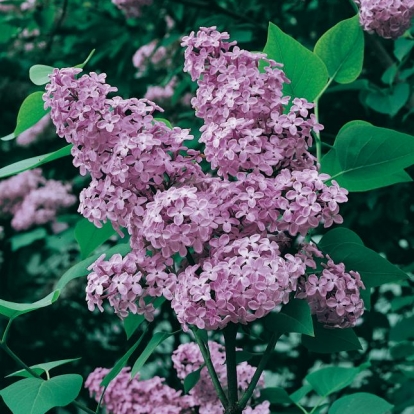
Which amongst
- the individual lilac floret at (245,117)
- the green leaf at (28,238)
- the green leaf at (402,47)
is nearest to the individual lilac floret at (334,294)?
the individual lilac floret at (245,117)

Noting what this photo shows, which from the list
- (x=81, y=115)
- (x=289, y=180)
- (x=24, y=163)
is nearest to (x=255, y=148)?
(x=289, y=180)

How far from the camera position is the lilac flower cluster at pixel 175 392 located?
93 centimetres

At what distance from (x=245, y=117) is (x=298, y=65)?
0.14 meters

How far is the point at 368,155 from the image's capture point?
0.71 meters

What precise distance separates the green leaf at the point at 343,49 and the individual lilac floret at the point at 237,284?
0.31 metres

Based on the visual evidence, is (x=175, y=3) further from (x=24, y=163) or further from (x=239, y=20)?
(x=24, y=163)

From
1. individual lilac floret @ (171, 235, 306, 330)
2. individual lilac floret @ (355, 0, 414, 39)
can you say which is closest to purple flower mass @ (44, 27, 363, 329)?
individual lilac floret @ (171, 235, 306, 330)

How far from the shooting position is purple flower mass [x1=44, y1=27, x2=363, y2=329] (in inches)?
23.0

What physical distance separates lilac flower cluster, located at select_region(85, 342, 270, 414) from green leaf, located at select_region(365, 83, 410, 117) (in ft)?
2.03

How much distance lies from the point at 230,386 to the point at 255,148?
0.76ft

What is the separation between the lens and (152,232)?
1.94 feet

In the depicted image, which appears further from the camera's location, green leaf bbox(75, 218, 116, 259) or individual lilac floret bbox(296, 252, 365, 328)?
green leaf bbox(75, 218, 116, 259)

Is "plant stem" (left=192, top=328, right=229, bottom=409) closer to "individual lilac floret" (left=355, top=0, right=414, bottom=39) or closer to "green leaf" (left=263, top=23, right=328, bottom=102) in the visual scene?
"green leaf" (left=263, top=23, right=328, bottom=102)

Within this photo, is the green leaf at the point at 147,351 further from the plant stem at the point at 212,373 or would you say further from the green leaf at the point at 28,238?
the green leaf at the point at 28,238
